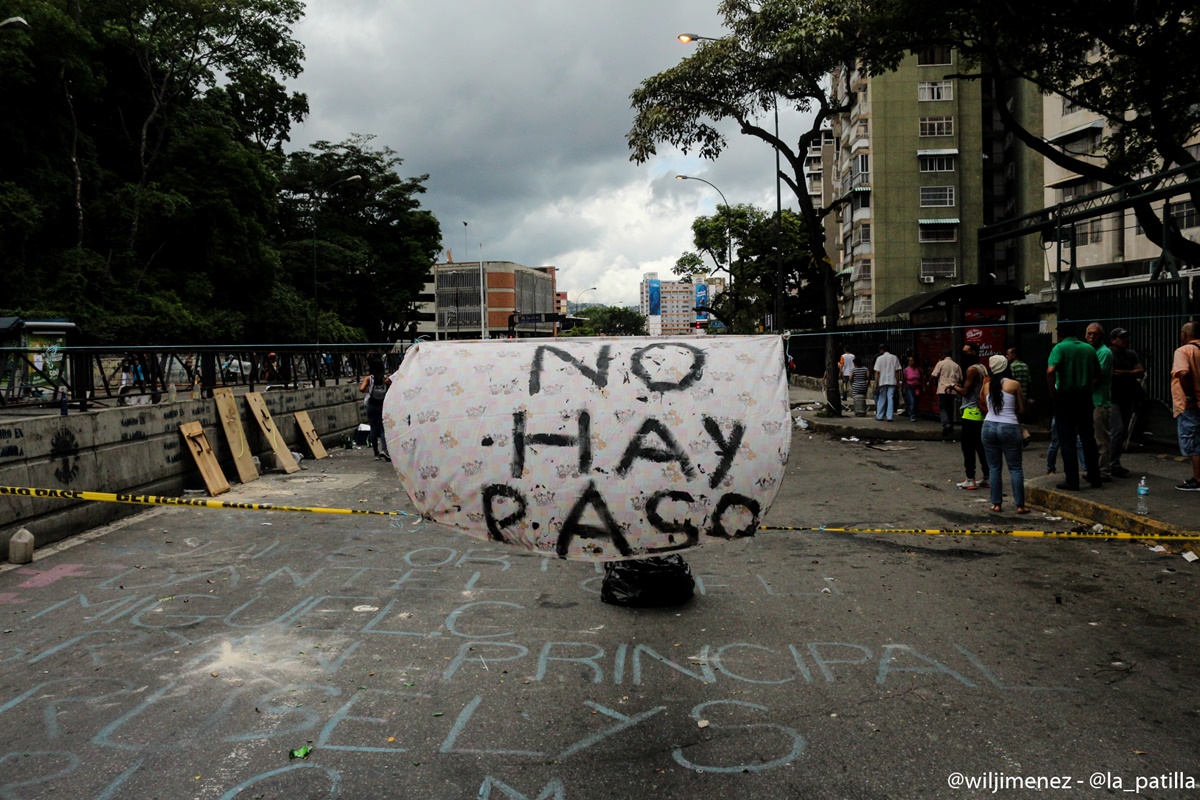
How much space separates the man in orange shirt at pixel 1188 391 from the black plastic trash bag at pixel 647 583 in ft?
20.9

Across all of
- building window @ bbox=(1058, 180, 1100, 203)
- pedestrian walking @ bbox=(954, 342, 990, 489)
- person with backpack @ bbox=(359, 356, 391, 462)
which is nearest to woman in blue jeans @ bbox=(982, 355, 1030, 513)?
pedestrian walking @ bbox=(954, 342, 990, 489)

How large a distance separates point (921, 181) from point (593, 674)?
4948 centimetres

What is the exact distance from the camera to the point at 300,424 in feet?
53.1

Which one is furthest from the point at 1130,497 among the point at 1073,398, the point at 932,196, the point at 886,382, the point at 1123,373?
the point at 932,196

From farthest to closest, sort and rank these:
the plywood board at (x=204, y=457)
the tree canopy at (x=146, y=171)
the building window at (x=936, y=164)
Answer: the building window at (x=936, y=164), the tree canopy at (x=146, y=171), the plywood board at (x=204, y=457)

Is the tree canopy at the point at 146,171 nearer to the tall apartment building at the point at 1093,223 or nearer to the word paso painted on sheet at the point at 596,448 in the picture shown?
the word paso painted on sheet at the point at 596,448

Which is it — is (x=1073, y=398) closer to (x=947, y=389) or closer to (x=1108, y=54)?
(x=947, y=389)

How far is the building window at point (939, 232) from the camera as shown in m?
48.2

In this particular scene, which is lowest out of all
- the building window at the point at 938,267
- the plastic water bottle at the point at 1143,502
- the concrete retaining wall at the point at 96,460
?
the plastic water bottle at the point at 1143,502

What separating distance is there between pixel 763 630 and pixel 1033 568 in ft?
9.82

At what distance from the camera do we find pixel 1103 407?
10445 mm

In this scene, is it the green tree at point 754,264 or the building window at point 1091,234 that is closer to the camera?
the building window at point 1091,234

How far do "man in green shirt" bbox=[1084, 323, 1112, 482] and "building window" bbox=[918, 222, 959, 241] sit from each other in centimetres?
4063

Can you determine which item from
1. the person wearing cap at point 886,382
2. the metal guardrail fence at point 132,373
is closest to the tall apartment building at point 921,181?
the person wearing cap at point 886,382
